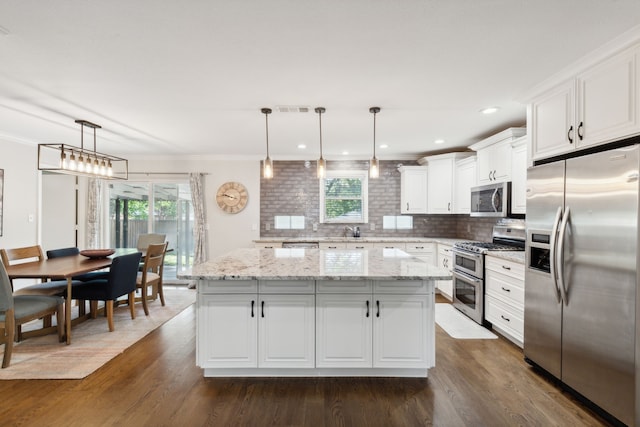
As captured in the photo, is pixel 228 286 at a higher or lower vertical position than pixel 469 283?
higher

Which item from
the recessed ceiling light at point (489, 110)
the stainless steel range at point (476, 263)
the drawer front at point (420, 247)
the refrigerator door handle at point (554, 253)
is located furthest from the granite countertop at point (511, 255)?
the drawer front at point (420, 247)

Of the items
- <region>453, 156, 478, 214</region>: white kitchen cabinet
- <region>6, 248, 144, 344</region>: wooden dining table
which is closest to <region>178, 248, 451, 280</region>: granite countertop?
<region>6, 248, 144, 344</region>: wooden dining table

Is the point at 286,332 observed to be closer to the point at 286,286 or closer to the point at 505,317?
the point at 286,286

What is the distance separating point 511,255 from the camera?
3.17 meters

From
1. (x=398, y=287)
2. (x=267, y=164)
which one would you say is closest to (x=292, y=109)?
(x=267, y=164)

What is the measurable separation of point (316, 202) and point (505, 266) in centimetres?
332

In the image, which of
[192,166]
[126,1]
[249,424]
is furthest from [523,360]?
[192,166]

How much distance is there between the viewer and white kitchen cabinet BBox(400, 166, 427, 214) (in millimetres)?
5402

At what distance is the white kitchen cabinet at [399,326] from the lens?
2.37 metres

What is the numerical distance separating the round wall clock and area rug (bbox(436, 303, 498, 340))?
12.3ft

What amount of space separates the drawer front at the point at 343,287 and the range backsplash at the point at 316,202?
3.35 metres

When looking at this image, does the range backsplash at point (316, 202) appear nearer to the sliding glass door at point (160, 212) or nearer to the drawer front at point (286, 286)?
the sliding glass door at point (160, 212)

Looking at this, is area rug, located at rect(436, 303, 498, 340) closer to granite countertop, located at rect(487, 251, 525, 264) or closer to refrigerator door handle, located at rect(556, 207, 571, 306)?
granite countertop, located at rect(487, 251, 525, 264)

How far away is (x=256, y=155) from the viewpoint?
5.69 m
